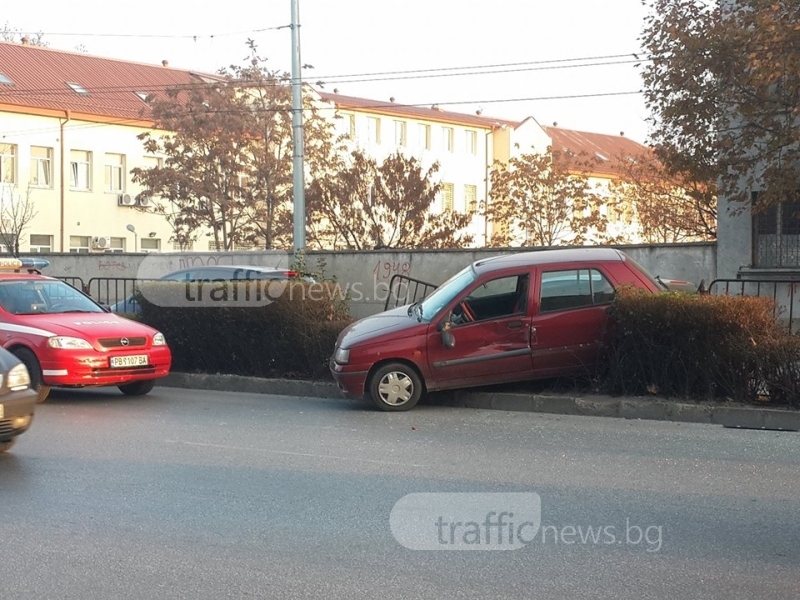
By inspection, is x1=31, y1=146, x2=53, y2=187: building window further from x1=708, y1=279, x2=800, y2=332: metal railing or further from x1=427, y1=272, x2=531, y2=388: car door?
x1=427, y1=272, x2=531, y2=388: car door

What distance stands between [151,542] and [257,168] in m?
33.4

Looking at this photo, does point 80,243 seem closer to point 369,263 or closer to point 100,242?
point 100,242

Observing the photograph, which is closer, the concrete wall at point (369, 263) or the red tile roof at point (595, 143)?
the concrete wall at point (369, 263)

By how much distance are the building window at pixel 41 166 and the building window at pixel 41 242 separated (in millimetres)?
2295

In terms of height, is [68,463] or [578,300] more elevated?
[578,300]

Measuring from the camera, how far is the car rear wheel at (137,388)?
Result: 42.7 ft

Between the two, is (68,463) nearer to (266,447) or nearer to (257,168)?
(266,447)

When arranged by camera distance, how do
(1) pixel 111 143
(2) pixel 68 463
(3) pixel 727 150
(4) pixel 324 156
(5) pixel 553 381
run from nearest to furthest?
(2) pixel 68 463, (5) pixel 553 381, (3) pixel 727 150, (4) pixel 324 156, (1) pixel 111 143

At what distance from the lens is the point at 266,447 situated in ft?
30.1

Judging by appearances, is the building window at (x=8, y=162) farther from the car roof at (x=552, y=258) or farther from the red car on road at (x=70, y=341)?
the car roof at (x=552, y=258)

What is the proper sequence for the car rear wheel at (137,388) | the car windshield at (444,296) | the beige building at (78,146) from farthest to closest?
the beige building at (78,146), the car rear wheel at (137,388), the car windshield at (444,296)

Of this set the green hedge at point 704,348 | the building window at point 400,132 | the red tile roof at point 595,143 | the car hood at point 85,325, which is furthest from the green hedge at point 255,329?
the red tile roof at point 595,143

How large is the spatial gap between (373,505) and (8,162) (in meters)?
42.1

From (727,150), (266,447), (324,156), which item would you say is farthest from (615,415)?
(324,156)
